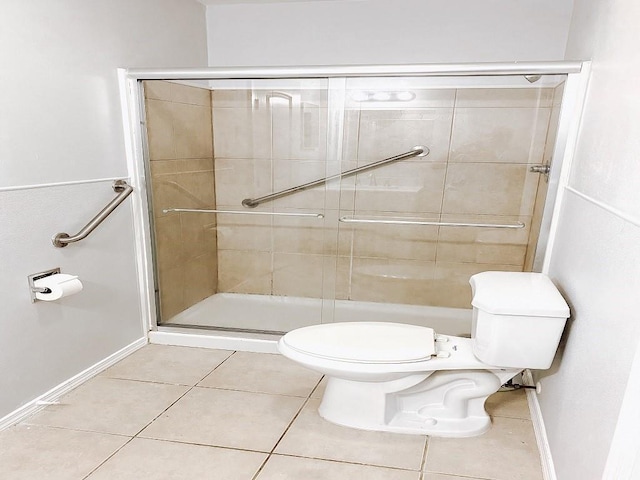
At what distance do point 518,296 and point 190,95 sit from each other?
198 centimetres

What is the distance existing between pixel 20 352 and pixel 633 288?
200cm

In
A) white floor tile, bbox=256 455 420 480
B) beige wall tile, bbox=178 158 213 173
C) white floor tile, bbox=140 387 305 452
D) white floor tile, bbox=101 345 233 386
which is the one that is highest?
beige wall tile, bbox=178 158 213 173

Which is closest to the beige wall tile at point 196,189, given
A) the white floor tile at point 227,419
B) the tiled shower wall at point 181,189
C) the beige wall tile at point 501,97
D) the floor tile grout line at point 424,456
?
the tiled shower wall at point 181,189

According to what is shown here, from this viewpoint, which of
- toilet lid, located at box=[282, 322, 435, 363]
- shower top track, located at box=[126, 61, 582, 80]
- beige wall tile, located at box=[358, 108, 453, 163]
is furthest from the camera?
beige wall tile, located at box=[358, 108, 453, 163]

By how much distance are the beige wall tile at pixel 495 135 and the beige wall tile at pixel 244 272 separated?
4.24 ft

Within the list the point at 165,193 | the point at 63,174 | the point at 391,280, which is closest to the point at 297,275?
the point at 391,280

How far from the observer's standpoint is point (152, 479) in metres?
1.42

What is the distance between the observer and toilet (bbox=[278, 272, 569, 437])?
145 cm

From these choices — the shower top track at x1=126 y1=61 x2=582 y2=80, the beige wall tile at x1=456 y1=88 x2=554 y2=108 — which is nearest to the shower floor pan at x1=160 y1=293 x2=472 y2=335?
the beige wall tile at x1=456 y1=88 x2=554 y2=108

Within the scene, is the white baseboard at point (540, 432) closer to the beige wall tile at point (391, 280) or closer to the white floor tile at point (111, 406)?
the beige wall tile at point (391, 280)

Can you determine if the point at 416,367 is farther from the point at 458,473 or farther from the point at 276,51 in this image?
the point at 276,51

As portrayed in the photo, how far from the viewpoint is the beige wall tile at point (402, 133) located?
93.4 inches

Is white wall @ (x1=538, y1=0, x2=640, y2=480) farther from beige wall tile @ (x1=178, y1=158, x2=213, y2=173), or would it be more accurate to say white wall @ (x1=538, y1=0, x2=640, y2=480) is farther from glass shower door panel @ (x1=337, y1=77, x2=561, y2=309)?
beige wall tile @ (x1=178, y1=158, x2=213, y2=173)

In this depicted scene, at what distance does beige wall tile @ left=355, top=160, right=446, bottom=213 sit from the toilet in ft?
2.83
